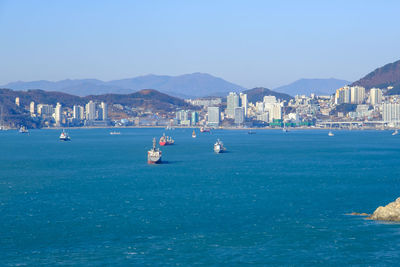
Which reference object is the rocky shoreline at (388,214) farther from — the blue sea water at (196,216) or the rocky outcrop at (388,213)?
the blue sea water at (196,216)

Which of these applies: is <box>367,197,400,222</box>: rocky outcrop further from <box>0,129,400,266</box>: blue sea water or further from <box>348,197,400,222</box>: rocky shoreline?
<box>0,129,400,266</box>: blue sea water

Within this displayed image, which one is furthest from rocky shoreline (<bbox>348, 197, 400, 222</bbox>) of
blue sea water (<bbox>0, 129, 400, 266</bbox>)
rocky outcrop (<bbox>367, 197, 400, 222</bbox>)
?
blue sea water (<bbox>0, 129, 400, 266</bbox>)

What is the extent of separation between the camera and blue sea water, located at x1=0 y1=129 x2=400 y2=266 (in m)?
26.1

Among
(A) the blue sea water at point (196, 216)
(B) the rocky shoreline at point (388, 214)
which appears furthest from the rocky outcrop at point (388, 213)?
(A) the blue sea water at point (196, 216)

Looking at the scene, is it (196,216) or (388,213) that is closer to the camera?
(388,213)

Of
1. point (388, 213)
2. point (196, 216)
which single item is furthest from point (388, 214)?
point (196, 216)

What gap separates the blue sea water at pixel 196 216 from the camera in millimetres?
26109

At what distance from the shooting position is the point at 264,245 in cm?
2750

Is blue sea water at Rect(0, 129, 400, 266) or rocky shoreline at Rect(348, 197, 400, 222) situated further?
rocky shoreline at Rect(348, 197, 400, 222)

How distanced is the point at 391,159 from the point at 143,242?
52.8 meters

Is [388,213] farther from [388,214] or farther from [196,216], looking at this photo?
[196,216]

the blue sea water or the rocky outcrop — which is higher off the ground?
the rocky outcrop

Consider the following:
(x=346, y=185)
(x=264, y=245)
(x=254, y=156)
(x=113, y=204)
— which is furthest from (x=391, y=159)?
(x=264, y=245)

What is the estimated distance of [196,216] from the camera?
34.3 metres
